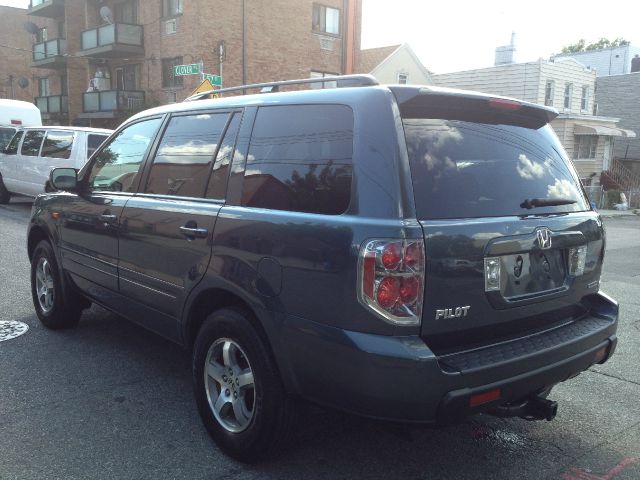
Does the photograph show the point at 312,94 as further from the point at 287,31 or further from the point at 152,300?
the point at 287,31

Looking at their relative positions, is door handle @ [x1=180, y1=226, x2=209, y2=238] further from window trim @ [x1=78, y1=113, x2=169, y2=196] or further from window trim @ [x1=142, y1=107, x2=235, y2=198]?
window trim @ [x1=78, y1=113, x2=169, y2=196]

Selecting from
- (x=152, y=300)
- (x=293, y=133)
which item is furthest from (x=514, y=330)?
(x=152, y=300)

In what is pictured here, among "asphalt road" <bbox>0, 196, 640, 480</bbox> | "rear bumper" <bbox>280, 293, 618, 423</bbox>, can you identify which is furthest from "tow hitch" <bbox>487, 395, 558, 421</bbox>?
"asphalt road" <bbox>0, 196, 640, 480</bbox>

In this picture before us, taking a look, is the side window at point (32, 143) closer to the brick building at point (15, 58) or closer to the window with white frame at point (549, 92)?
the window with white frame at point (549, 92)

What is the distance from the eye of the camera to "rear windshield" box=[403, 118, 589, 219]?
2.65m

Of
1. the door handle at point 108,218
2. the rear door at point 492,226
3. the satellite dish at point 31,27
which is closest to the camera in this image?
the rear door at point 492,226

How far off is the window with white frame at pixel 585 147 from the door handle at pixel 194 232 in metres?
29.9

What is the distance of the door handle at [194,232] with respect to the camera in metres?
3.25

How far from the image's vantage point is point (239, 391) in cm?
312

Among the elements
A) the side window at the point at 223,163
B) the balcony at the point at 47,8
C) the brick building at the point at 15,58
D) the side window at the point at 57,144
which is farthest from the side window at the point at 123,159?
the brick building at the point at 15,58

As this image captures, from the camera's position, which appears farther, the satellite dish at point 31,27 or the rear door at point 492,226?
the satellite dish at point 31,27

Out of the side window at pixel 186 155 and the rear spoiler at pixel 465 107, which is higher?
the rear spoiler at pixel 465 107

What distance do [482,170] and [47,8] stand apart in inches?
1454

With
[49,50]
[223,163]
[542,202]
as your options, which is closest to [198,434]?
[223,163]
